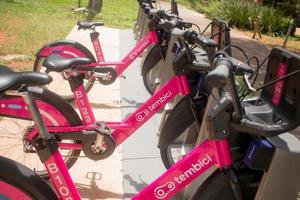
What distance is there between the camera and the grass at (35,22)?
306 inches

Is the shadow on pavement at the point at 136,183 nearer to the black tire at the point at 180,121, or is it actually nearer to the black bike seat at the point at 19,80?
the black tire at the point at 180,121

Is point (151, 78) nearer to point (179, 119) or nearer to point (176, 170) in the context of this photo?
point (179, 119)

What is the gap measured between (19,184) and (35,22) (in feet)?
30.2

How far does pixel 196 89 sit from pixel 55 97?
1.18 m

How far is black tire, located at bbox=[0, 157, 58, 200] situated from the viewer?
1.96 meters

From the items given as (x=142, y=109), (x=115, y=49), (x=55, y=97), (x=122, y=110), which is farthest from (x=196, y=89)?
(x=115, y=49)

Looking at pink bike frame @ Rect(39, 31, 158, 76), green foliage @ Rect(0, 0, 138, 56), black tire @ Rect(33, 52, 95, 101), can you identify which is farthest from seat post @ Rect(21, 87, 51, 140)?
green foliage @ Rect(0, 0, 138, 56)

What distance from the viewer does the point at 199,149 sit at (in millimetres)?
2137

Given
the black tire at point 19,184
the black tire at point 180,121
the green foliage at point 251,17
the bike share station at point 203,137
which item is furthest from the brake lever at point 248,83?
the green foliage at point 251,17

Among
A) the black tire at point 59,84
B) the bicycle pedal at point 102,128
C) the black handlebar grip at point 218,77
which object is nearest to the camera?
the black handlebar grip at point 218,77

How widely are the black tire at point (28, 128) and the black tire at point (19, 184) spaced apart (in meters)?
0.86

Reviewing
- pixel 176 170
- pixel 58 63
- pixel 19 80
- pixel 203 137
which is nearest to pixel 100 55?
pixel 58 63

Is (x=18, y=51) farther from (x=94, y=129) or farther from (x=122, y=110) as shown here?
(x=94, y=129)

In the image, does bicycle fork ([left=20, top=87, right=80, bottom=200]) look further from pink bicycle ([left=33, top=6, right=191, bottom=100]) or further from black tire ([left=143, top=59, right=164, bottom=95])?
black tire ([left=143, top=59, right=164, bottom=95])
